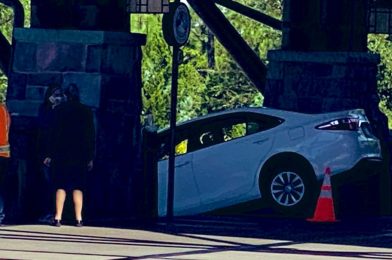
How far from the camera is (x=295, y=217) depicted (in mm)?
21562

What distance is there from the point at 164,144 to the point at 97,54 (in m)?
2.18

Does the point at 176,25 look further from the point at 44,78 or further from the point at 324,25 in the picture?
the point at 324,25

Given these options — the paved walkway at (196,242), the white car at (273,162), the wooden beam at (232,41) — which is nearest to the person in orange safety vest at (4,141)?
the paved walkway at (196,242)

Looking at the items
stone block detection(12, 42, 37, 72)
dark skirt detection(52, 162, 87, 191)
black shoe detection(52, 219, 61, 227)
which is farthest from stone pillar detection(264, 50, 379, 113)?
black shoe detection(52, 219, 61, 227)

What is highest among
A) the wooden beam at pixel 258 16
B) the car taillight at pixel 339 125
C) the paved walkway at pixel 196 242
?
the wooden beam at pixel 258 16

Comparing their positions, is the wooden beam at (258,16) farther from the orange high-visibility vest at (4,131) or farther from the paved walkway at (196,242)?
the orange high-visibility vest at (4,131)

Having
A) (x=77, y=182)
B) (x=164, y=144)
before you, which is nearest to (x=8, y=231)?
(x=77, y=182)

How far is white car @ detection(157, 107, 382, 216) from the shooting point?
2156 centimetres

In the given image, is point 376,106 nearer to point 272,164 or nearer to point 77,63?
point 272,164

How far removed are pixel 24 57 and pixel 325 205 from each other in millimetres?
3820

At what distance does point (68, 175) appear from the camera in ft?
62.5

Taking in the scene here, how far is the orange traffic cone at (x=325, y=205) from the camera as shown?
20.9 m

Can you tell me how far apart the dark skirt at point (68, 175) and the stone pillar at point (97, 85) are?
37.6 inches

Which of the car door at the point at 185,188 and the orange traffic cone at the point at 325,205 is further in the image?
the car door at the point at 185,188
